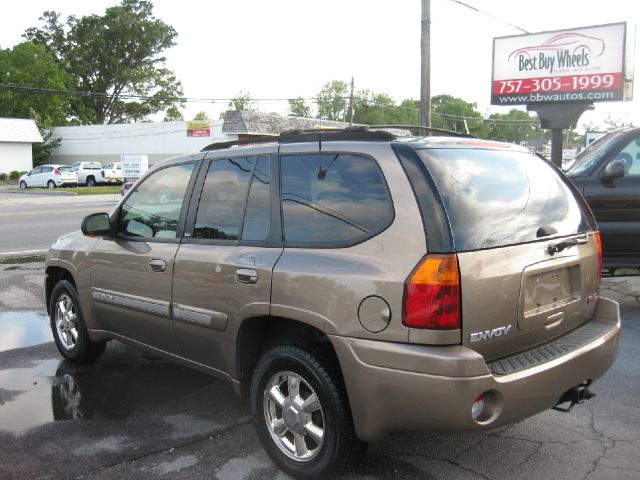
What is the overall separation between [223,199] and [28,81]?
65413 mm

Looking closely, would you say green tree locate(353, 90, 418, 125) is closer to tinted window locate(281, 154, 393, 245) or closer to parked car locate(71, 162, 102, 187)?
parked car locate(71, 162, 102, 187)

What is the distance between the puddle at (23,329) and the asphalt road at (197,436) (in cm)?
64

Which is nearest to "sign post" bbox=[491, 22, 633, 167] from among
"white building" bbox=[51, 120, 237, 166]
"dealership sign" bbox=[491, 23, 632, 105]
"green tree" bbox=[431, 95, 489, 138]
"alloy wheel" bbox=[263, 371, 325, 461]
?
"dealership sign" bbox=[491, 23, 632, 105]

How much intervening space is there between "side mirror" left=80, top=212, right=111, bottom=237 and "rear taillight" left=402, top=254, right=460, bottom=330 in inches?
107

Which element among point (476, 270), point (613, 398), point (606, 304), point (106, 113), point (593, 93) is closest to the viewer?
point (476, 270)

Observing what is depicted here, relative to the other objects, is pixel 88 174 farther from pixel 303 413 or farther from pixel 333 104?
pixel 333 104

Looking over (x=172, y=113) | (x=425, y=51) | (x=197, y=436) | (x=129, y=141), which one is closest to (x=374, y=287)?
(x=197, y=436)

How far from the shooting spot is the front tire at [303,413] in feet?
9.87

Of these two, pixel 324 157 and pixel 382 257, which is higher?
pixel 324 157

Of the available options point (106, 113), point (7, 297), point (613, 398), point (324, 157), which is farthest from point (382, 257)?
point (106, 113)

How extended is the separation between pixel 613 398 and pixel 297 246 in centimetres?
269

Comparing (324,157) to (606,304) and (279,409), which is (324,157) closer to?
(279,409)

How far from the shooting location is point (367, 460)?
11.3 feet

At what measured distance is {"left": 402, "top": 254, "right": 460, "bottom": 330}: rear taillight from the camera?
A: 273 cm
